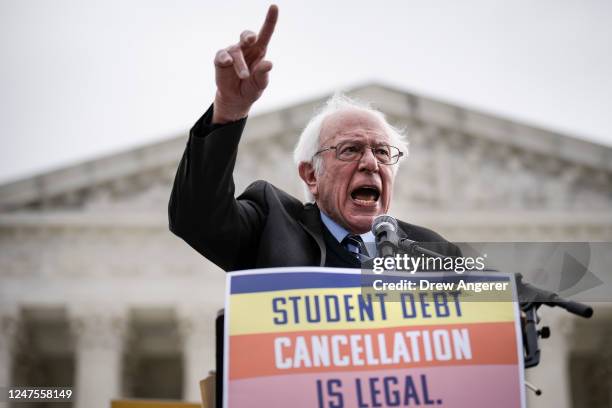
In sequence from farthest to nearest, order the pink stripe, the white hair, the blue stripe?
the white hair → the blue stripe → the pink stripe

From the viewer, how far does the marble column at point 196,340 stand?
1020 inches

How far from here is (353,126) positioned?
339 cm

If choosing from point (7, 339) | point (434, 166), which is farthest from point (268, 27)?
point (7, 339)

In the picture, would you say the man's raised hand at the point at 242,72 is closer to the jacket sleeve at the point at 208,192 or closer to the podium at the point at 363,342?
the jacket sleeve at the point at 208,192

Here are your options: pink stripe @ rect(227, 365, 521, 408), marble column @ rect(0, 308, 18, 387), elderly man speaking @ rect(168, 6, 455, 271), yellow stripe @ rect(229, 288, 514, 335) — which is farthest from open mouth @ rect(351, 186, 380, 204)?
marble column @ rect(0, 308, 18, 387)

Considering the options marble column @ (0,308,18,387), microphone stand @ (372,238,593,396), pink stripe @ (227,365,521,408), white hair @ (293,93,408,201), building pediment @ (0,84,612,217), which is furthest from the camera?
marble column @ (0,308,18,387)

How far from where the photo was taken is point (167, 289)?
2588cm

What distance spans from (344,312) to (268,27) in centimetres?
81

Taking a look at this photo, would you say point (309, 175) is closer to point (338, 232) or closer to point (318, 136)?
point (318, 136)

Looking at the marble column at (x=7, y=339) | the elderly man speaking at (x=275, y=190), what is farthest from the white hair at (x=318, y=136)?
the marble column at (x=7, y=339)

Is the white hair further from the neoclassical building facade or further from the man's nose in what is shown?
the neoclassical building facade

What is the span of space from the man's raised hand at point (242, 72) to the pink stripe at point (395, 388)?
769mm

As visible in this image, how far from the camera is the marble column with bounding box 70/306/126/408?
2552cm

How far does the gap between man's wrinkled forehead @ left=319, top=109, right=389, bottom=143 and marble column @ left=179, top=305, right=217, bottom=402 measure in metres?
22.7
